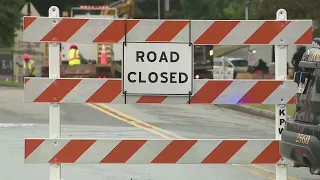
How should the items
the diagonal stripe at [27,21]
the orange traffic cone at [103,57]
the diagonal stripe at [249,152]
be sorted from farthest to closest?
the orange traffic cone at [103,57] < the diagonal stripe at [249,152] < the diagonal stripe at [27,21]

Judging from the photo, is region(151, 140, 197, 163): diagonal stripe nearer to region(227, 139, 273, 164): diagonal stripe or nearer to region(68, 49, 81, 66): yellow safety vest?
region(227, 139, 273, 164): diagonal stripe

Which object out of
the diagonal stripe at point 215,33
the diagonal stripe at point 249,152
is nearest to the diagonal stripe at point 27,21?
the diagonal stripe at point 215,33

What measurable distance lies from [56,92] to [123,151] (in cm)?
86

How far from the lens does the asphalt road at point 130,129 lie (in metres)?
8.62

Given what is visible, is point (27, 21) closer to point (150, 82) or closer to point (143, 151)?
point (150, 82)

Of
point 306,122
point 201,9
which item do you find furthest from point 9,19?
point 201,9

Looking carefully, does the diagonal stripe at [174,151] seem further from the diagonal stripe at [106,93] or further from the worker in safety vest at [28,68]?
the worker in safety vest at [28,68]

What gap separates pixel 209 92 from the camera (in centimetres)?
632

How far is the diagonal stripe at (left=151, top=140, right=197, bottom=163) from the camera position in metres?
6.35

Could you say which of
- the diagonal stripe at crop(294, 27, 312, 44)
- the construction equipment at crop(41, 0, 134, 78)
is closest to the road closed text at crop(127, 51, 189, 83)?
the diagonal stripe at crop(294, 27, 312, 44)

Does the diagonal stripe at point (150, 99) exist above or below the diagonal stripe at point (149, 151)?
above

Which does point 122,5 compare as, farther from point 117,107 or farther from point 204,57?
point 117,107

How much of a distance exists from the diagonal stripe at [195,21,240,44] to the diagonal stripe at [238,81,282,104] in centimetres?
58

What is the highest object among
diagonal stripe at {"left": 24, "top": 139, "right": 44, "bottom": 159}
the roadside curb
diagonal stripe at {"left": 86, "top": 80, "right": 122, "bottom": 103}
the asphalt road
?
diagonal stripe at {"left": 86, "top": 80, "right": 122, "bottom": 103}
